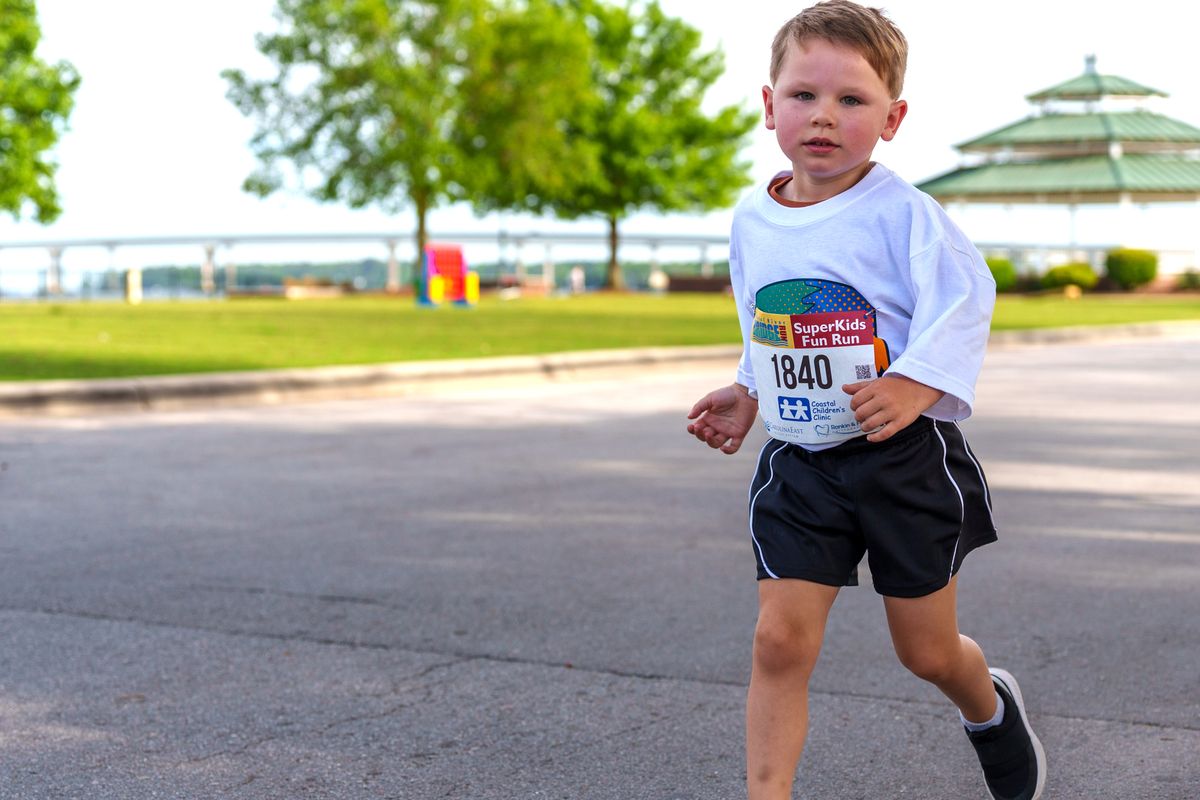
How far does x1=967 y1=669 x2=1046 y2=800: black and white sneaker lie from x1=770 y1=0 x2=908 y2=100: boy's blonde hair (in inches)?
49.0

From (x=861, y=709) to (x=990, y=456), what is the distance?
5.33 meters

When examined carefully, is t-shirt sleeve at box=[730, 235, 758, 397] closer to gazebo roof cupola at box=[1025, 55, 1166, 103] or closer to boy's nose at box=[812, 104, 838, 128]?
boy's nose at box=[812, 104, 838, 128]

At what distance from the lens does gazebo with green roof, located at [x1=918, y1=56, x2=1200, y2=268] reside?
185 feet

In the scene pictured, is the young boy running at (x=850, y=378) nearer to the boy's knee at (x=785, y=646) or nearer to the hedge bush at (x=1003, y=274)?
the boy's knee at (x=785, y=646)

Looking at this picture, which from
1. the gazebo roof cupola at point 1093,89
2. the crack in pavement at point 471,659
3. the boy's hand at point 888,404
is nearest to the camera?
the boy's hand at point 888,404

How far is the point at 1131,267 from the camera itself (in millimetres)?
46812

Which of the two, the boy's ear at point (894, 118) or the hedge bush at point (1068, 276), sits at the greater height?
the boy's ear at point (894, 118)

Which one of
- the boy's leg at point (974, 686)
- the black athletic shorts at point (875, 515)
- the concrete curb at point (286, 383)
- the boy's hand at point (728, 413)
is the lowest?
the concrete curb at point (286, 383)

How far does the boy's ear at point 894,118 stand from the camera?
291 centimetres

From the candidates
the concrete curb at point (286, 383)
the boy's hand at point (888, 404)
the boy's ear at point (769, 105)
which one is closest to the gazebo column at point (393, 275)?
the concrete curb at point (286, 383)

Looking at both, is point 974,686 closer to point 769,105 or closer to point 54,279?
point 769,105

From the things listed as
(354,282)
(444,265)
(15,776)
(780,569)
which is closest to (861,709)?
(780,569)

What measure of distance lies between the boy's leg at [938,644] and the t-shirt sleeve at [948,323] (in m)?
0.34

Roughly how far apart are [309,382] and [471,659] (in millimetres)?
8445
